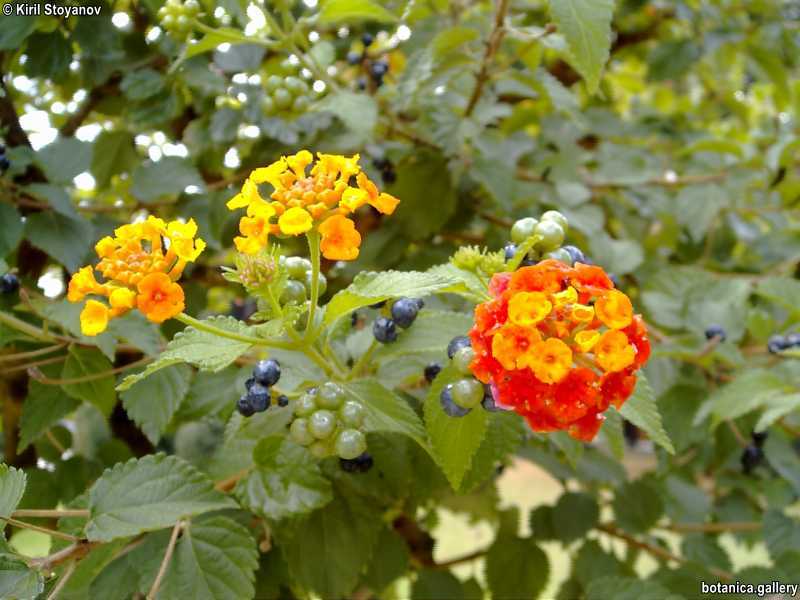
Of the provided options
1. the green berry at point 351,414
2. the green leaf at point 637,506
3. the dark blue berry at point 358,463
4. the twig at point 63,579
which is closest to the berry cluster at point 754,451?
the green leaf at point 637,506

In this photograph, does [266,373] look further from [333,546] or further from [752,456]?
[752,456]

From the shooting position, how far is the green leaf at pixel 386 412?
73cm

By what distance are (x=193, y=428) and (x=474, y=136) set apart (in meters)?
0.81

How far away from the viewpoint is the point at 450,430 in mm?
723

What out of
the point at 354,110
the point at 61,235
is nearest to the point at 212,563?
the point at 61,235

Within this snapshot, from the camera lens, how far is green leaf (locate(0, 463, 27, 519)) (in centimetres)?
66

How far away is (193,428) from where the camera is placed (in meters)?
1.47

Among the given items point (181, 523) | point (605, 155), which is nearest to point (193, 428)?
point (181, 523)

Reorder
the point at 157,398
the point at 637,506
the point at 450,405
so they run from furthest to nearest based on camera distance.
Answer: the point at 637,506 → the point at 157,398 → the point at 450,405

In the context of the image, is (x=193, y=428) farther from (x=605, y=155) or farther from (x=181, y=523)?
(x=605, y=155)

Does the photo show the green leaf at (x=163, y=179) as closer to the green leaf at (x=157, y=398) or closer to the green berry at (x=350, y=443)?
the green leaf at (x=157, y=398)

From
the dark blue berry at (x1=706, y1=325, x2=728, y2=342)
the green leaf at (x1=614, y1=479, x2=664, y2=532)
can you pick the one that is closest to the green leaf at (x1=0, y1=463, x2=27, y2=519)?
Answer: the dark blue berry at (x1=706, y1=325, x2=728, y2=342)

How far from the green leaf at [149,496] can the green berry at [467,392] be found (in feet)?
0.92

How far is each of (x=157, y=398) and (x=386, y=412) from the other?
36 centimetres
